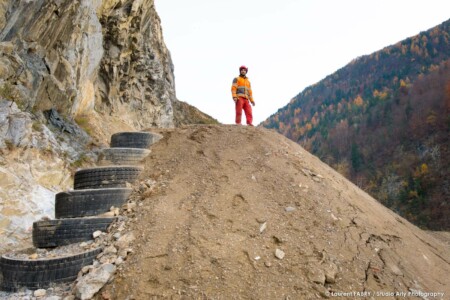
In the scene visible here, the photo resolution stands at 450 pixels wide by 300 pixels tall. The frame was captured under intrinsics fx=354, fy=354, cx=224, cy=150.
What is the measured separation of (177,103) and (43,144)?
1967 centimetres

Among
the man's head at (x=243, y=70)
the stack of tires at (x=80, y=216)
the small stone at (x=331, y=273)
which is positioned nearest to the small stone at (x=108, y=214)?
the stack of tires at (x=80, y=216)

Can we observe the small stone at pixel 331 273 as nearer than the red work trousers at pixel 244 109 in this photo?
Yes

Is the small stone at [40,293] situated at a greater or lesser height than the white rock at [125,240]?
lesser

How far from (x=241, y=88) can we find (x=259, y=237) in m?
5.12

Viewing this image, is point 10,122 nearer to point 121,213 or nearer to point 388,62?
point 121,213

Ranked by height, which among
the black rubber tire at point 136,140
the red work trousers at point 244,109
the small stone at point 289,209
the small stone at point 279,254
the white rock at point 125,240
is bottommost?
the small stone at point 279,254

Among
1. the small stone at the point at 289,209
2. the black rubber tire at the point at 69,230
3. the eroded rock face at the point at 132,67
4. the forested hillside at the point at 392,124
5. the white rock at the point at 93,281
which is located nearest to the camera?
the white rock at the point at 93,281

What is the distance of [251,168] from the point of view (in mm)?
6434

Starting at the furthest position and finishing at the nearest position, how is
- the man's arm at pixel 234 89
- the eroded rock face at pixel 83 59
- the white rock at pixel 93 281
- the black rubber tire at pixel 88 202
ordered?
the man's arm at pixel 234 89 → the eroded rock face at pixel 83 59 → the black rubber tire at pixel 88 202 → the white rock at pixel 93 281

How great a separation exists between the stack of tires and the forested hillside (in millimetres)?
38590

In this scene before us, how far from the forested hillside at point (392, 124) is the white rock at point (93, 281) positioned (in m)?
40.2

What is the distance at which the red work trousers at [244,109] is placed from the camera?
9.10 meters

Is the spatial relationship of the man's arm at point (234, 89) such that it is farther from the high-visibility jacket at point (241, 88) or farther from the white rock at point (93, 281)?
the white rock at point (93, 281)

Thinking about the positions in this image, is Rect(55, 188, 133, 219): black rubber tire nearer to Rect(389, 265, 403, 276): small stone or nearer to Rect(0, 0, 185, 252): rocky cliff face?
Rect(0, 0, 185, 252): rocky cliff face
